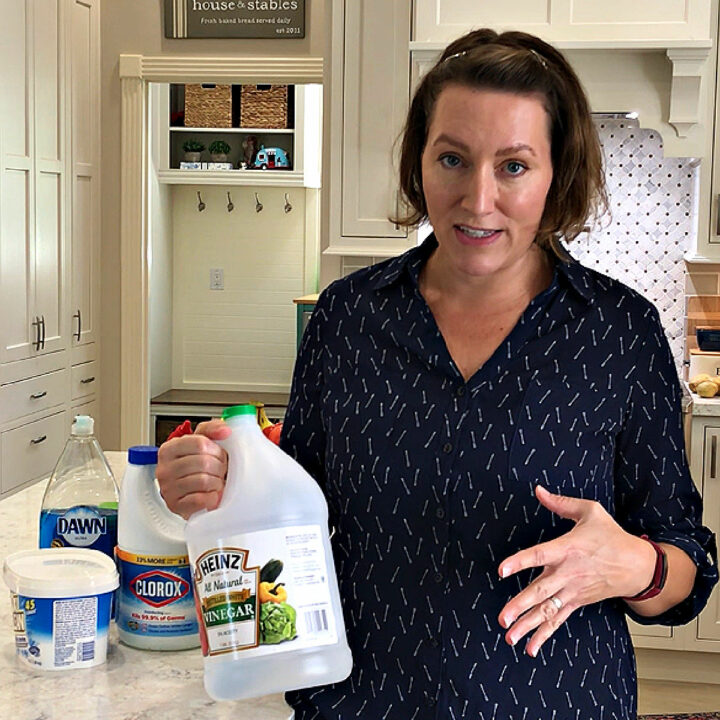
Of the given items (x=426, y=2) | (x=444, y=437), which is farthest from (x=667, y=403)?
(x=426, y=2)

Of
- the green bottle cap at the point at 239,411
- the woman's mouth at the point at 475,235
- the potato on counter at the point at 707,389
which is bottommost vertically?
the potato on counter at the point at 707,389

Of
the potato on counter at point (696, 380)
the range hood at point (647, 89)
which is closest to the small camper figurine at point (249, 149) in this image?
the range hood at point (647, 89)

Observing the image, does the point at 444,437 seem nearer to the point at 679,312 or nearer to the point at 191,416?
the point at 679,312

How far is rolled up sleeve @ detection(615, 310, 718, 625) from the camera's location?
1.20 meters

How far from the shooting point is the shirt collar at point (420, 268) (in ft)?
4.09

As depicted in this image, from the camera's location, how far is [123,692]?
122cm

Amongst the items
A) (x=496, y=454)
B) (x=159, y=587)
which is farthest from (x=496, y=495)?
(x=159, y=587)

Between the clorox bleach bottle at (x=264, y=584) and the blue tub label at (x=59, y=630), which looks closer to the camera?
the clorox bleach bottle at (x=264, y=584)

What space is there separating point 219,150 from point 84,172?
1.39 metres

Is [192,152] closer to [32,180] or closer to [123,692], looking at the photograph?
[32,180]

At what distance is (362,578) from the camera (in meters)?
1.23

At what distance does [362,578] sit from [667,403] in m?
0.39

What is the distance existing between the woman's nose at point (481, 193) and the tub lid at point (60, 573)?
1.93 ft

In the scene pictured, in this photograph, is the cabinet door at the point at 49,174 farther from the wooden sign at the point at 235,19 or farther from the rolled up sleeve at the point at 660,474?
the rolled up sleeve at the point at 660,474
